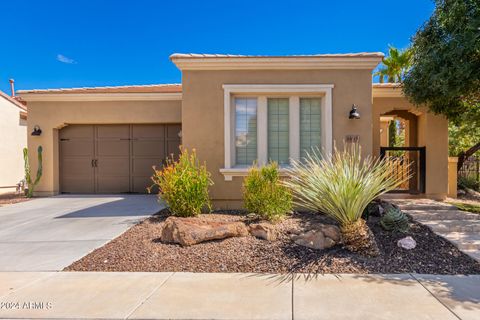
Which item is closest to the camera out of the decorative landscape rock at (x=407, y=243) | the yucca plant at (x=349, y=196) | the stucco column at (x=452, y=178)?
the yucca plant at (x=349, y=196)

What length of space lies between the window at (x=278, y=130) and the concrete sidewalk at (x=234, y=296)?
4.30 metres

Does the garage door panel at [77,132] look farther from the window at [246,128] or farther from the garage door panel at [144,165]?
the window at [246,128]

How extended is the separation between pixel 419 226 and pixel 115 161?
9496 mm

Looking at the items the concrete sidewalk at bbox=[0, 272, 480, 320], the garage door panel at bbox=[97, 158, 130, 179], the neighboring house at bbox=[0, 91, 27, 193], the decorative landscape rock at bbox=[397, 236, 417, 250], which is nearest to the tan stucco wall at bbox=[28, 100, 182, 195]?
the garage door panel at bbox=[97, 158, 130, 179]

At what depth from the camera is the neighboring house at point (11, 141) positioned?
12.6m

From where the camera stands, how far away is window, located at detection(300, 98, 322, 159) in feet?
25.5

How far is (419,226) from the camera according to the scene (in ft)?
19.0

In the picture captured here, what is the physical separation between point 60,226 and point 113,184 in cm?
447

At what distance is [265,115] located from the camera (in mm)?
7715

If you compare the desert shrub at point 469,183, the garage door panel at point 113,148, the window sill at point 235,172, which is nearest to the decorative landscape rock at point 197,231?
the window sill at point 235,172

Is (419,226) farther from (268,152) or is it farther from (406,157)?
(406,157)

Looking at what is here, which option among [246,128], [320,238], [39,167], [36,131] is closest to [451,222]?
[320,238]

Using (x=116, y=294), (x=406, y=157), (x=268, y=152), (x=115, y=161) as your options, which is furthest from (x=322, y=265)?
(x=115, y=161)

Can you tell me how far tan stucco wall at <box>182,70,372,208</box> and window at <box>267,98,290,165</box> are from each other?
0.61m
